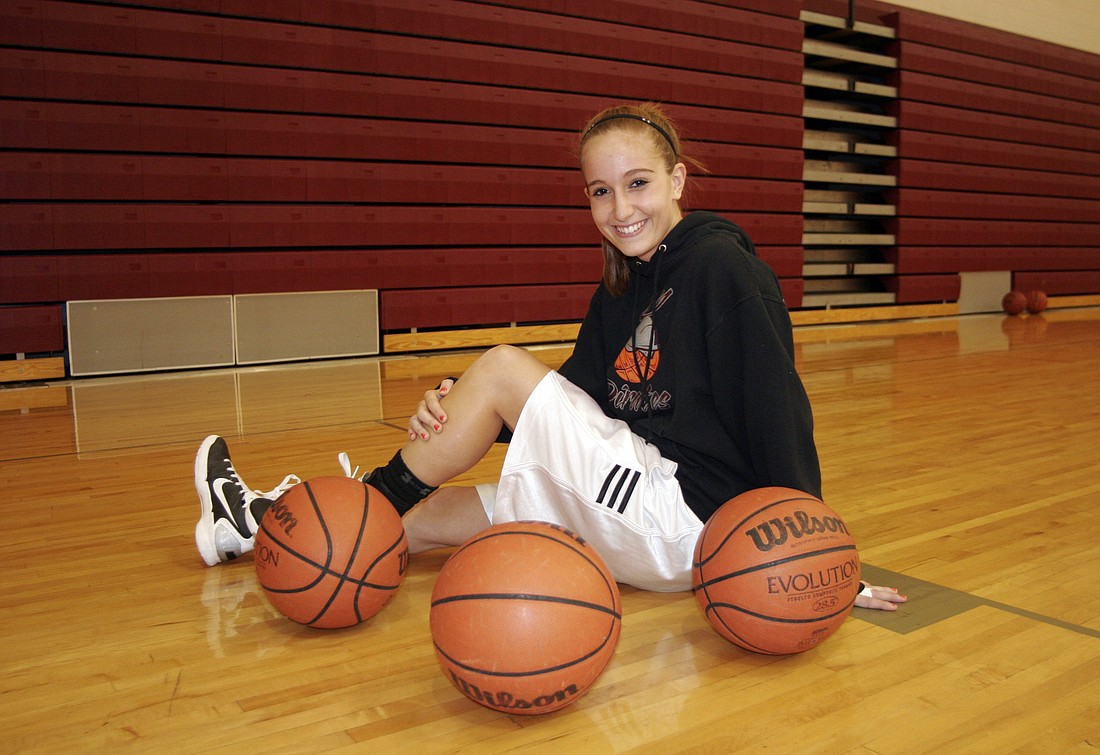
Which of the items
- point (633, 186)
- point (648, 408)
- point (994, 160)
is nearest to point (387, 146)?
point (633, 186)

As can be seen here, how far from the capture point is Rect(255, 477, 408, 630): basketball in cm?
139

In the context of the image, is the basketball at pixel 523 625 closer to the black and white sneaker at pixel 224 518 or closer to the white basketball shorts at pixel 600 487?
the white basketball shorts at pixel 600 487

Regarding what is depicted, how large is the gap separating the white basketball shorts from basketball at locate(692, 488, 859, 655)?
0.15 metres

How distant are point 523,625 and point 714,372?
57 cm

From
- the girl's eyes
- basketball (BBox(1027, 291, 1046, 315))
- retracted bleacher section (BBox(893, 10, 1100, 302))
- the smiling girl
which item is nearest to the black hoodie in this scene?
the smiling girl

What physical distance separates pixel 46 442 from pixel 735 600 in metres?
2.69

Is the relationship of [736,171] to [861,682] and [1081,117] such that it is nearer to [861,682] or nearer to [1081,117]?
[1081,117]

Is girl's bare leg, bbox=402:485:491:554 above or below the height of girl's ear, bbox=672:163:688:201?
below

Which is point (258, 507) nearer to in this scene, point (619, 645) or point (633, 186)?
point (619, 645)

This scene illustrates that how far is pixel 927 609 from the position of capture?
1.53 meters

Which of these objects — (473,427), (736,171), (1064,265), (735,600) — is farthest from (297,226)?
(1064,265)

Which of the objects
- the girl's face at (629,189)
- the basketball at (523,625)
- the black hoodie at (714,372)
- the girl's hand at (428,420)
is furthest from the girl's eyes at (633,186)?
the basketball at (523,625)

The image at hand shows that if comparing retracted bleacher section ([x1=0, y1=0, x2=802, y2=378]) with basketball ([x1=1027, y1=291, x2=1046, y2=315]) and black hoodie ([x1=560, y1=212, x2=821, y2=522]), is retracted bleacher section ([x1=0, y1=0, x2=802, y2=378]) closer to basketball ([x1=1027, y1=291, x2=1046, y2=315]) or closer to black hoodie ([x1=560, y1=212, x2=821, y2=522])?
basketball ([x1=1027, y1=291, x2=1046, y2=315])

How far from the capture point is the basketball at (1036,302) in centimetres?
924
